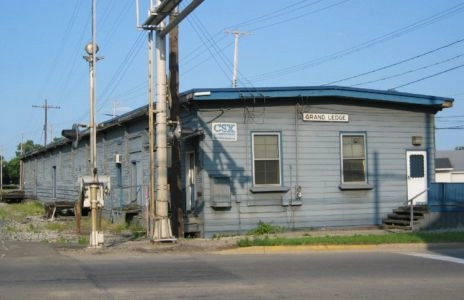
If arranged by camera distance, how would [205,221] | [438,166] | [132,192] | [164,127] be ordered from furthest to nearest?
[438,166], [132,192], [205,221], [164,127]

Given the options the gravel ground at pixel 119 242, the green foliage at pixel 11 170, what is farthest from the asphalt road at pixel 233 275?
the green foliage at pixel 11 170

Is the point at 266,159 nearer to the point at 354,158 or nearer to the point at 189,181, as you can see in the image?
the point at 189,181

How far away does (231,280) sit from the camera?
10602mm

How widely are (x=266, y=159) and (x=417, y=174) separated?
224 inches

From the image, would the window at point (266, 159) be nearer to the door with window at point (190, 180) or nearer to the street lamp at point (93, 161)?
the door with window at point (190, 180)

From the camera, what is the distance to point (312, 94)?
19.7 meters

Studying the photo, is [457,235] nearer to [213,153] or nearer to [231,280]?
[213,153]

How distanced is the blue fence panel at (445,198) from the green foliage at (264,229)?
16.8 feet

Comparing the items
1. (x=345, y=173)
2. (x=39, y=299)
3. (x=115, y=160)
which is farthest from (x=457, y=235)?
(x=115, y=160)

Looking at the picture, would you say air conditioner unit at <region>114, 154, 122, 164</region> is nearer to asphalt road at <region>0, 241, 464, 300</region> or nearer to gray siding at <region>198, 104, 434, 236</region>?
gray siding at <region>198, 104, 434, 236</region>

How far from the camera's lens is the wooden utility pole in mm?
18109

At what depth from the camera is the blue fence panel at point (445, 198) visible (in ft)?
66.8

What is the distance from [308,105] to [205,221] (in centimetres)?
497

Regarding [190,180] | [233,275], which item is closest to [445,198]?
[190,180]
